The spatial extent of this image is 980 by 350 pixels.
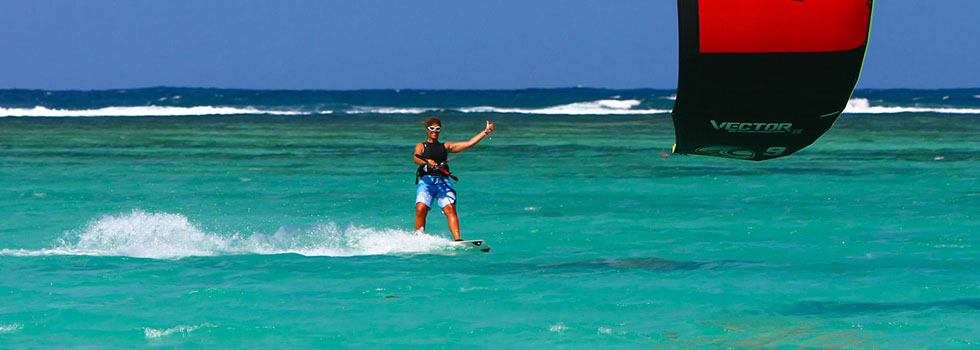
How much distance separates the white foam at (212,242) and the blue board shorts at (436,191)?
53 cm

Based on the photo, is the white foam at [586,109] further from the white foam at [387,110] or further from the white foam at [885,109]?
the white foam at [885,109]

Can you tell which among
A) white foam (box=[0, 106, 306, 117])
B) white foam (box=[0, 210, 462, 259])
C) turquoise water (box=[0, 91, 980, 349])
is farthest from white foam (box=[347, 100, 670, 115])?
white foam (box=[0, 210, 462, 259])

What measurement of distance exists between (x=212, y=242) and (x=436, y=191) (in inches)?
105

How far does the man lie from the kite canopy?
3.76 metres

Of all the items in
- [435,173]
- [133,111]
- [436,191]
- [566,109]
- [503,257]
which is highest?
[435,173]

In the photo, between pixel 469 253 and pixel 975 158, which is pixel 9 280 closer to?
pixel 469 253

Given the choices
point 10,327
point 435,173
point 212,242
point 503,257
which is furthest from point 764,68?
point 212,242

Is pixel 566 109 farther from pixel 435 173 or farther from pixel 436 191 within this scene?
pixel 435 173

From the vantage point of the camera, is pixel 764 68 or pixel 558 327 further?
pixel 558 327

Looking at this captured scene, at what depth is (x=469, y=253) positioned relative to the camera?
45.5 feet

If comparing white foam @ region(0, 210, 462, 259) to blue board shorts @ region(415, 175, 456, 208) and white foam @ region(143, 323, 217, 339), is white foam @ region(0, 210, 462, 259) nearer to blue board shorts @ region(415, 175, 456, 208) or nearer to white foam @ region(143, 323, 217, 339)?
blue board shorts @ region(415, 175, 456, 208)

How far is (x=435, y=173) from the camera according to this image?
44.8 ft

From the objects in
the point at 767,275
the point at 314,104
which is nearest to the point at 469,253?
the point at 767,275

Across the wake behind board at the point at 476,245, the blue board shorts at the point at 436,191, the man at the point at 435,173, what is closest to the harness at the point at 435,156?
the man at the point at 435,173
